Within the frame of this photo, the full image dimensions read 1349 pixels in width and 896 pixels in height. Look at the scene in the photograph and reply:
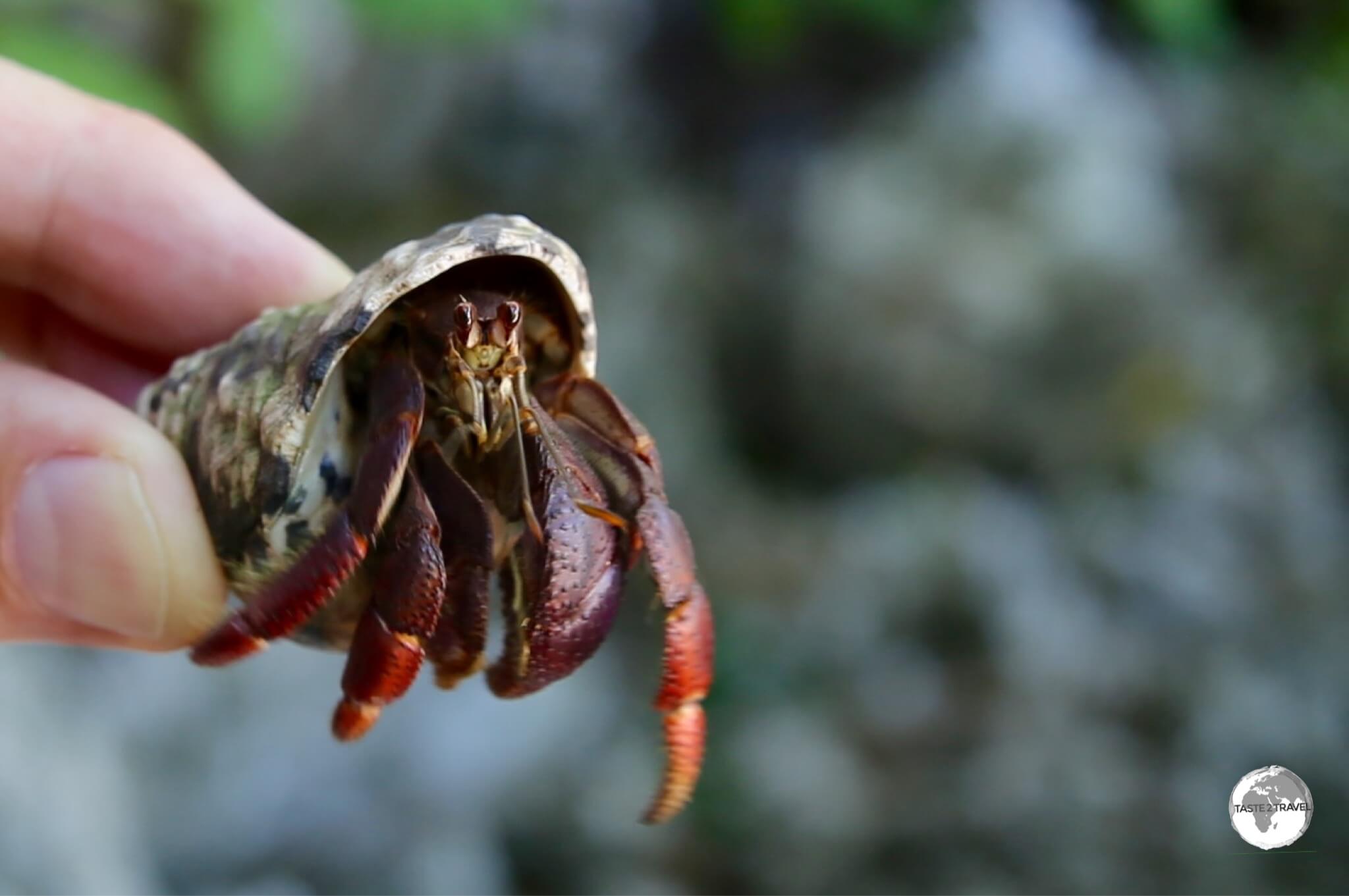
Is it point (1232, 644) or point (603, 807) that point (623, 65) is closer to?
point (603, 807)

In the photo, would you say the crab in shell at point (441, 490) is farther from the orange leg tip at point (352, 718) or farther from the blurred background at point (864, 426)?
the blurred background at point (864, 426)

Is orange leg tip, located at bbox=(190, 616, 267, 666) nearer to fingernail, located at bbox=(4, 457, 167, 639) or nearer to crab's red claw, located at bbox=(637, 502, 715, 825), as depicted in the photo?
fingernail, located at bbox=(4, 457, 167, 639)

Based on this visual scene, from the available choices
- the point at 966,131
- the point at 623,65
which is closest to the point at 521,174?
the point at 623,65

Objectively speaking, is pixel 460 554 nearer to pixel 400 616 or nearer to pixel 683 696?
pixel 400 616

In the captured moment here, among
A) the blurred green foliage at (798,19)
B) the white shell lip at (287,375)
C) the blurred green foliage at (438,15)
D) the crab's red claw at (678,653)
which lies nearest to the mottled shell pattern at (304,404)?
the white shell lip at (287,375)

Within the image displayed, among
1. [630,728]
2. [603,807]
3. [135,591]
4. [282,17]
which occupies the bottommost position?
[135,591]

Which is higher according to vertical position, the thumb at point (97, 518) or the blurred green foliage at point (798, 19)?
the blurred green foliage at point (798, 19)
